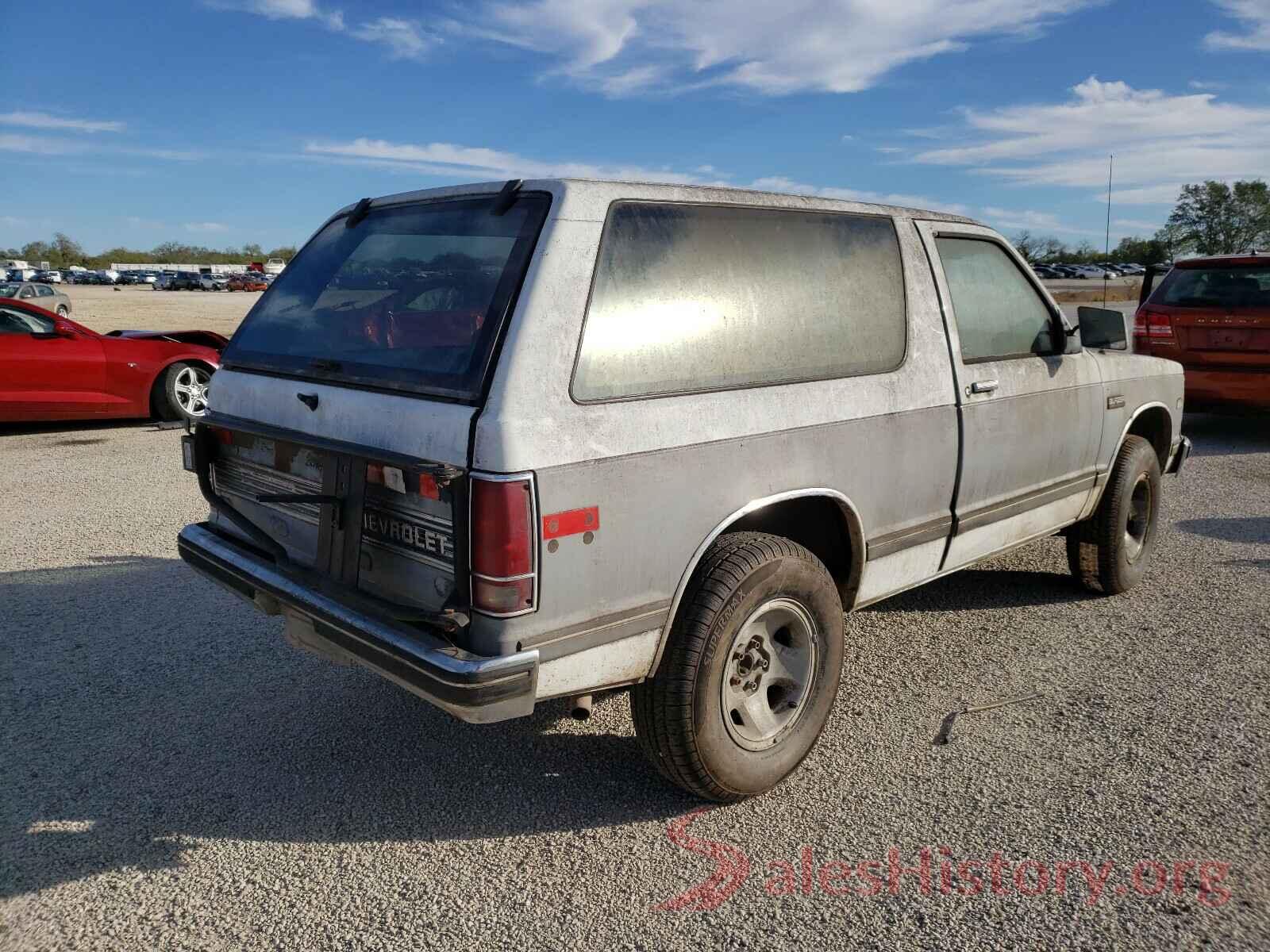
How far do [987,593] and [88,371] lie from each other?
8.82 m

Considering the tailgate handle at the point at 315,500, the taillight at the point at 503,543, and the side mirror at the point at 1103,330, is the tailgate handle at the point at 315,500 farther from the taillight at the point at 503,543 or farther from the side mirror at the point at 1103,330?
the side mirror at the point at 1103,330

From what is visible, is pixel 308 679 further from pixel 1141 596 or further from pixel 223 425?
pixel 1141 596

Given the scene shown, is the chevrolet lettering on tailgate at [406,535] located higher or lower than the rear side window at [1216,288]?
lower

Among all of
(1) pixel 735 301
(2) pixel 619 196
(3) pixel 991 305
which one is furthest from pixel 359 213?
(3) pixel 991 305

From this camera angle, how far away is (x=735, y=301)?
3.13 meters

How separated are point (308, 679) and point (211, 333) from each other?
26.7ft

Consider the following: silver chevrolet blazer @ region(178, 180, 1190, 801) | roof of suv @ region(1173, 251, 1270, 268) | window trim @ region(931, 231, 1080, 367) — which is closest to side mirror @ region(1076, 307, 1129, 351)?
window trim @ region(931, 231, 1080, 367)

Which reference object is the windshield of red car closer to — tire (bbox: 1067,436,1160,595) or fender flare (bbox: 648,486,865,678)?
fender flare (bbox: 648,486,865,678)

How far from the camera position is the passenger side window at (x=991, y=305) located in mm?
4000

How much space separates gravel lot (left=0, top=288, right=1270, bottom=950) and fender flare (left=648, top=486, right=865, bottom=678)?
62 centimetres

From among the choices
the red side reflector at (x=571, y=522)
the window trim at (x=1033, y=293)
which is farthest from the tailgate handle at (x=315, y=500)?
the window trim at (x=1033, y=293)

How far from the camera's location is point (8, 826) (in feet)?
9.91

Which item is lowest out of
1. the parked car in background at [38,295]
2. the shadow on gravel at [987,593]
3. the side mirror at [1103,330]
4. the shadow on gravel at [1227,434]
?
the shadow on gravel at [987,593]

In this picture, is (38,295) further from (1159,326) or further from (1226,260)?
(1226,260)
